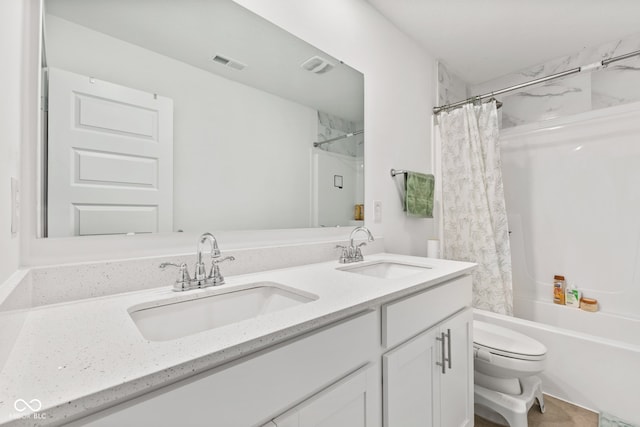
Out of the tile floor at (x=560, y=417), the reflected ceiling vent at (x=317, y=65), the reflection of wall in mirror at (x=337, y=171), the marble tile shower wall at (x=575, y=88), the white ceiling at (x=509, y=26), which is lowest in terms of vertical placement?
the tile floor at (x=560, y=417)

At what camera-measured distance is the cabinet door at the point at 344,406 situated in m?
0.62

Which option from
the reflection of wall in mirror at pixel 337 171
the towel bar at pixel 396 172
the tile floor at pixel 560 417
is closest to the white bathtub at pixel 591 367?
the tile floor at pixel 560 417

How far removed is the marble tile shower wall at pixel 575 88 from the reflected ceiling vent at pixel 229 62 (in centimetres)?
188

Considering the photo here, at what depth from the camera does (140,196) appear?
93cm

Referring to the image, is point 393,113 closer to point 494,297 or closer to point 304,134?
point 304,134

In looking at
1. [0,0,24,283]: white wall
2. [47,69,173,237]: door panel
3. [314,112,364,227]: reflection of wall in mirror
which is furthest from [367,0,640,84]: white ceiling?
[0,0,24,283]: white wall

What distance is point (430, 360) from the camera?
3.46 ft

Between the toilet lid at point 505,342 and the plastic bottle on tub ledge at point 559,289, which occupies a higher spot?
the plastic bottle on tub ledge at point 559,289

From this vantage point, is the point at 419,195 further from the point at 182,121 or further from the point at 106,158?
the point at 106,158

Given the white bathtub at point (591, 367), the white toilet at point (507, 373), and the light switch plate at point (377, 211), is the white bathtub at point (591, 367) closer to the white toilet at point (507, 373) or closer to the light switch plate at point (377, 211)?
the white toilet at point (507, 373)

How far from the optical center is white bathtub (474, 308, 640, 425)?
4.63 ft

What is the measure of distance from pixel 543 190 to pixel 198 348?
8.77 ft

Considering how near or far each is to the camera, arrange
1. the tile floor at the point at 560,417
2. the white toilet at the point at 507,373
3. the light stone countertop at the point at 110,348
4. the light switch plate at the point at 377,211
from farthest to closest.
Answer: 1. the light switch plate at the point at 377,211
2. the tile floor at the point at 560,417
3. the white toilet at the point at 507,373
4. the light stone countertop at the point at 110,348

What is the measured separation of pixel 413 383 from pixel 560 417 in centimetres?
117
